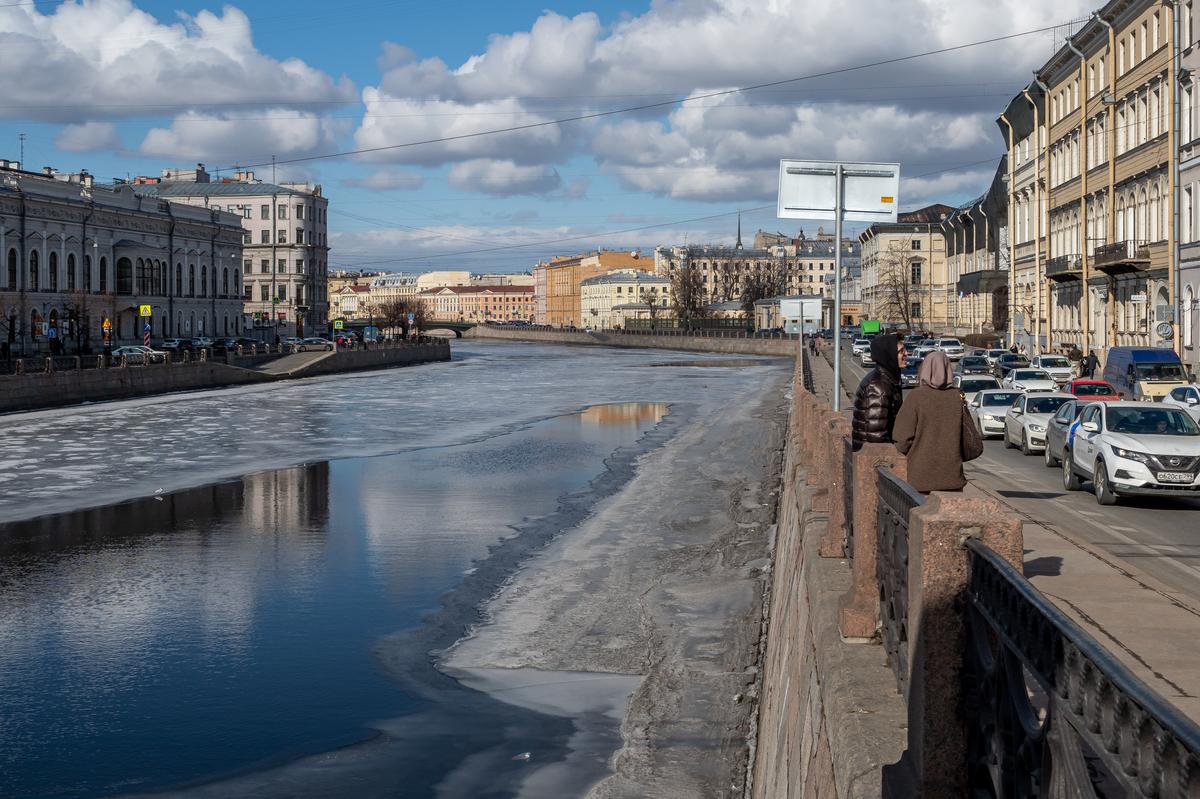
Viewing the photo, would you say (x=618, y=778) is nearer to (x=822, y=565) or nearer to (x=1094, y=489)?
(x=822, y=565)

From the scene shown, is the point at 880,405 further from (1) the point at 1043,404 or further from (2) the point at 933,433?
(1) the point at 1043,404

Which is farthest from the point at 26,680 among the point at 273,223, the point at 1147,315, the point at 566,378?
the point at 273,223

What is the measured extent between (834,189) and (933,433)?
7278mm

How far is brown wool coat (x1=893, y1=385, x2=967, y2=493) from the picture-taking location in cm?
920

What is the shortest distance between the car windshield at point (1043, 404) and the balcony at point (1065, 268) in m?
30.5

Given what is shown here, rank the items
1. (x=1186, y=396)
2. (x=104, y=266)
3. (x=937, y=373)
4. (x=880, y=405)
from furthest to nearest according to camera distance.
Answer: (x=104, y=266) → (x=1186, y=396) → (x=880, y=405) → (x=937, y=373)

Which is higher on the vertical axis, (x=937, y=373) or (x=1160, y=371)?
(x=937, y=373)

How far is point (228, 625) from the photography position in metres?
16.3

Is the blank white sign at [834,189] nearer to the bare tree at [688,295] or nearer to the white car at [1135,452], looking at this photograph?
the white car at [1135,452]

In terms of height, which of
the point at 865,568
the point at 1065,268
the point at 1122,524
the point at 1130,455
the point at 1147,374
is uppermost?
the point at 1065,268

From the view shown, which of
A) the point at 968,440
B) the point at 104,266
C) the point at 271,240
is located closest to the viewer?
the point at 968,440

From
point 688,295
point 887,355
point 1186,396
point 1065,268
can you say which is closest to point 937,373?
point 887,355

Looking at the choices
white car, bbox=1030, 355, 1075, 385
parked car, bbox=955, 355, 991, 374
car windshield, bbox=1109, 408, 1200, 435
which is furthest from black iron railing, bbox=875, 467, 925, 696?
parked car, bbox=955, 355, 991, 374

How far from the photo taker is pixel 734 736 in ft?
39.8
